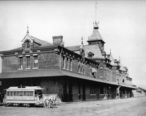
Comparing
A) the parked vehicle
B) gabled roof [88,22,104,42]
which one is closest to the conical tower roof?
gabled roof [88,22,104,42]

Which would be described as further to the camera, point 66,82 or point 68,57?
point 68,57

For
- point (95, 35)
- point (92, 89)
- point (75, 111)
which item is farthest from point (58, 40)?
point (95, 35)

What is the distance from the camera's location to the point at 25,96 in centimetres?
2303

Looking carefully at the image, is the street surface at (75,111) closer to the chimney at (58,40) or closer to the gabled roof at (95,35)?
the chimney at (58,40)

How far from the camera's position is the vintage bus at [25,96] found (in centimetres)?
2255

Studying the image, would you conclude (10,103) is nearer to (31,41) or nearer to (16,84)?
(16,84)

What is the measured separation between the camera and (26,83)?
1125 inches

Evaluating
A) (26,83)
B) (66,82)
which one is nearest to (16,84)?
(26,83)

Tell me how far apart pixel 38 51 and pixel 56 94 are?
258 inches

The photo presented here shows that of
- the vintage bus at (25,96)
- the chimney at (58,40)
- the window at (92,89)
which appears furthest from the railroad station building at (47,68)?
the vintage bus at (25,96)

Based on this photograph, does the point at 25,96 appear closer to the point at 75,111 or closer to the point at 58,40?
the point at 75,111

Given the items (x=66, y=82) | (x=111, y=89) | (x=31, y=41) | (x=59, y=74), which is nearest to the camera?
(x=59, y=74)

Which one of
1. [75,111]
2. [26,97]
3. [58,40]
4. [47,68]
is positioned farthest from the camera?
[58,40]

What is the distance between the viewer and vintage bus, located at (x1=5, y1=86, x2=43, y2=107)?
888 inches
